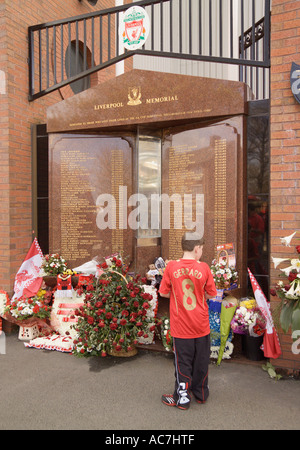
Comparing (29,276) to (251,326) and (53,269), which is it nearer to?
(53,269)

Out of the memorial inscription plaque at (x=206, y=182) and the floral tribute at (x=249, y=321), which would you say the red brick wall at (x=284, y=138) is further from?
the memorial inscription plaque at (x=206, y=182)

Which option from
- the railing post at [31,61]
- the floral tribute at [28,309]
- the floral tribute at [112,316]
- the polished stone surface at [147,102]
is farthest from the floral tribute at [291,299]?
the railing post at [31,61]

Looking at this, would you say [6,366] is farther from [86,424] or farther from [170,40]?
[170,40]

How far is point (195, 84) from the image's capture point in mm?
4758

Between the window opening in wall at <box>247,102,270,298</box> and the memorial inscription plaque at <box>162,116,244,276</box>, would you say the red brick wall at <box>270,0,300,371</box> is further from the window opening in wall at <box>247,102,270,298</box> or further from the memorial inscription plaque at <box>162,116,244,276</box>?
the memorial inscription plaque at <box>162,116,244,276</box>

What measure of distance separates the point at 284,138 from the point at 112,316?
2.77m

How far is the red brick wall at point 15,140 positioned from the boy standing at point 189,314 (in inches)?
131

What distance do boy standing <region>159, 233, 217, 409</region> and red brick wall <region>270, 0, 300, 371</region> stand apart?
1.21 meters

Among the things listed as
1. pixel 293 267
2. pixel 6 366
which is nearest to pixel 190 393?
pixel 293 267

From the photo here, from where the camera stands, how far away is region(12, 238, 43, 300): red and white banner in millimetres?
5367

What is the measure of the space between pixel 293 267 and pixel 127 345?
2.07 m

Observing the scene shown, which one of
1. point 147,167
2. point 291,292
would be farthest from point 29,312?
point 291,292

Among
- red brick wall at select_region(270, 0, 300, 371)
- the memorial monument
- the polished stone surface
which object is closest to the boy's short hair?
red brick wall at select_region(270, 0, 300, 371)

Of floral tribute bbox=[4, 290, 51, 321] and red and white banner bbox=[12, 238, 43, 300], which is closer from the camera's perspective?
floral tribute bbox=[4, 290, 51, 321]
